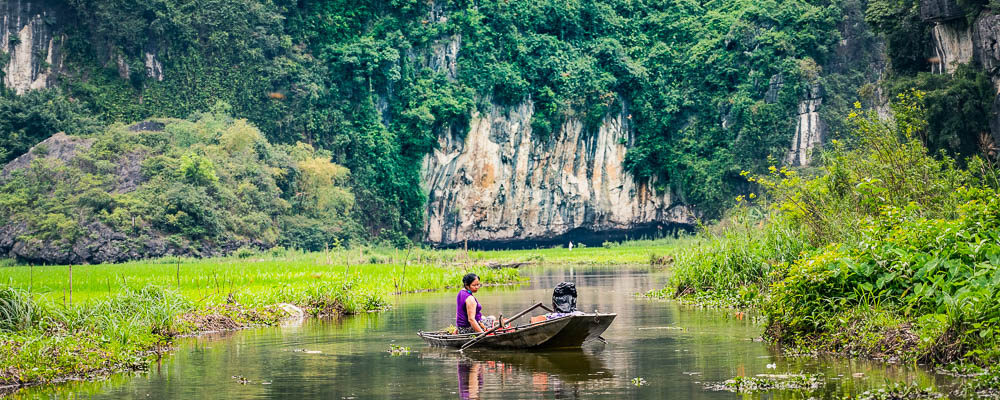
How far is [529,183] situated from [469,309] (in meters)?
51.6

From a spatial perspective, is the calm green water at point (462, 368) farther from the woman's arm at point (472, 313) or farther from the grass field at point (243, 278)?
the grass field at point (243, 278)

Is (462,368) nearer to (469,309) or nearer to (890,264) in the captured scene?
(469,309)

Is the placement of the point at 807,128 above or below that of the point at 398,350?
above

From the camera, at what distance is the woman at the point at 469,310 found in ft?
50.0

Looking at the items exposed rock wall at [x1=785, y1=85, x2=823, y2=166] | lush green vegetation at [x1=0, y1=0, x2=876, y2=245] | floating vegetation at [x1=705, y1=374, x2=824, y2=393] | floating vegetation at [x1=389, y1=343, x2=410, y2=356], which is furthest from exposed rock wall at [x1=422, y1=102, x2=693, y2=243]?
floating vegetation at [x1=705, y1=374, x2=824, y2=393]

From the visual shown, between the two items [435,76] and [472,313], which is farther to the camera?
[435,76]

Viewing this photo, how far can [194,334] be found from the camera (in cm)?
1812

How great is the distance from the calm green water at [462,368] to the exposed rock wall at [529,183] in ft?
146

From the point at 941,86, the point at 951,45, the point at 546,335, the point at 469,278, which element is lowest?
the point at 546,335

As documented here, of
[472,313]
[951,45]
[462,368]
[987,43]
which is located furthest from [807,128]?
[462,368]

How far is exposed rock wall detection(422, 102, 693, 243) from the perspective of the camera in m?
63.8

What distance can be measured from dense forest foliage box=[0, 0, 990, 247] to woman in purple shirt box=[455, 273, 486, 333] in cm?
4428

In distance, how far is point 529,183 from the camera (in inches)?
2628

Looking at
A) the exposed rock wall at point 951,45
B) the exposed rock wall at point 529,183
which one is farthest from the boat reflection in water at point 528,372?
the exposed rock wall at point 529,183
